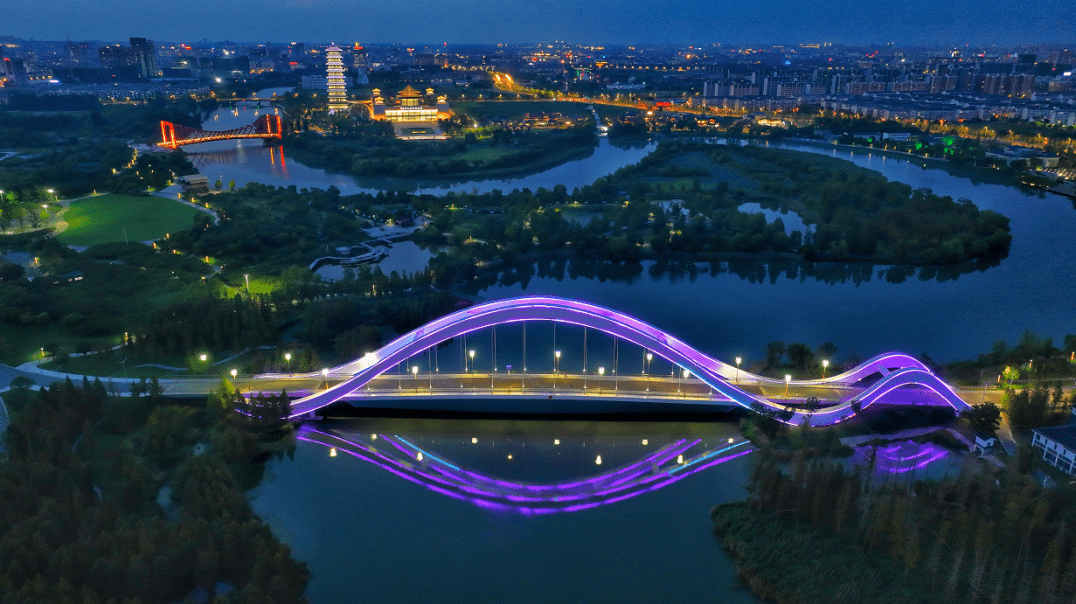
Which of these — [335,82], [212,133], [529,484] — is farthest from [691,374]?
[335,82]

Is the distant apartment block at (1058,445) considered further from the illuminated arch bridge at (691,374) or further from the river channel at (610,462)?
the river channel at (610,462)

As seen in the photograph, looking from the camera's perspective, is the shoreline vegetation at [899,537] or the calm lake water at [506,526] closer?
the shoreline vegetation at [899,537]

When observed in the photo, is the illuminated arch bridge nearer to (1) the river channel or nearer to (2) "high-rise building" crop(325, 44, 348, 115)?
(1) the river channel

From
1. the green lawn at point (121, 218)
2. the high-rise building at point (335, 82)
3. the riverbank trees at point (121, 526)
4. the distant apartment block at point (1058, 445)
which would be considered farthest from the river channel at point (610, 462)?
the high-rise building at point (335, 82)

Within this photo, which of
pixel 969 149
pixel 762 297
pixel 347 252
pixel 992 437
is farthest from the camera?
pixel 969 149

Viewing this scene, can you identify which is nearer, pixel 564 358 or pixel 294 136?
pixel 564 358

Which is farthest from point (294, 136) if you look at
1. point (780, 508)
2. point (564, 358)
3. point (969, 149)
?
point (780, 508)

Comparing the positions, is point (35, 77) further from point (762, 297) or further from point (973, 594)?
point (973, 594)
